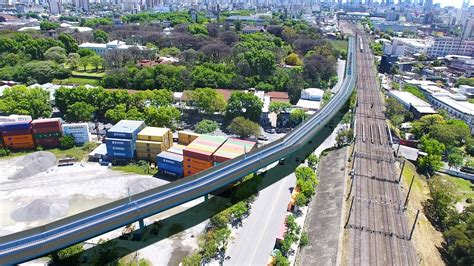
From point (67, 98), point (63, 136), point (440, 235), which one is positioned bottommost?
point (440, 235)

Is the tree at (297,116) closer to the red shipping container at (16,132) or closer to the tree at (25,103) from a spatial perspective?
the red shipping container at (16,132)

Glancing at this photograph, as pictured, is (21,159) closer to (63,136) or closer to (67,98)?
(63,136)

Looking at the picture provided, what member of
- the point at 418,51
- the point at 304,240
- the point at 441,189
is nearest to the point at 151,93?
the point at 304,240

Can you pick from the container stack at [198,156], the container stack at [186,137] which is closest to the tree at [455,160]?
the container stack at [198,156]

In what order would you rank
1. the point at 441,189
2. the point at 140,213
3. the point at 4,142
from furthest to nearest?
1. the point at 4,142
2. the point at 441,189
3. the point at 140,213

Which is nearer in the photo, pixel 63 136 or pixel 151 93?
pixel 63 136

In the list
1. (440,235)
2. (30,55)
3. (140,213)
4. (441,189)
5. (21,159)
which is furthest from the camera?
(30,55)

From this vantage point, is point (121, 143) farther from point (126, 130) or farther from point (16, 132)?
point (16, 132)
